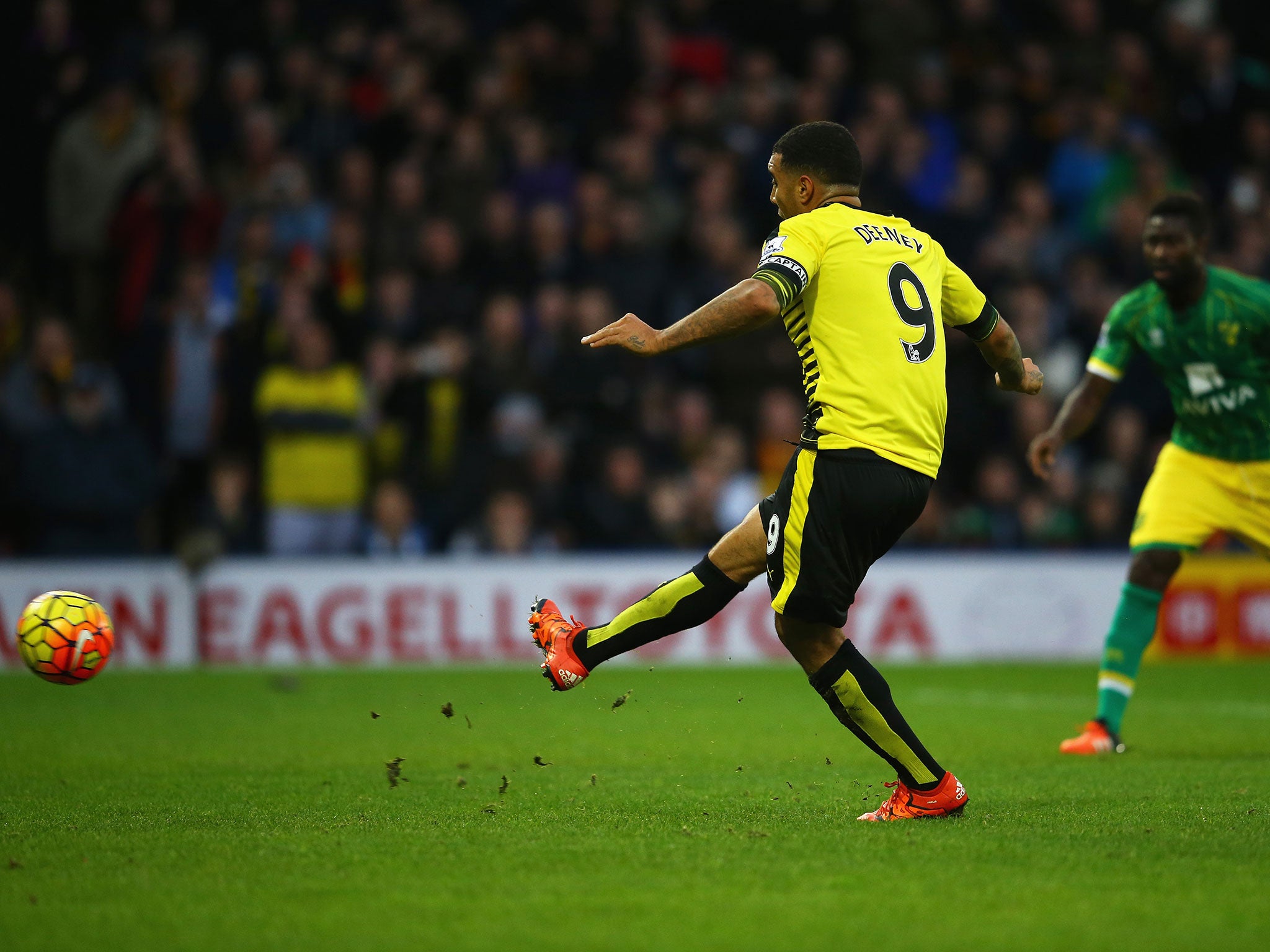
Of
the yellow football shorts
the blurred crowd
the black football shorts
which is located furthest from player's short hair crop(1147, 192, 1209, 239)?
the blurred crowd

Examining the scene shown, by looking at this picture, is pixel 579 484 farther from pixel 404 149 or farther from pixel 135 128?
pixel 135 128

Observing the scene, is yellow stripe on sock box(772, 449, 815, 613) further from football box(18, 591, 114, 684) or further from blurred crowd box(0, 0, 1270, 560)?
blurred crowd box(0, 0, 1270, 560)

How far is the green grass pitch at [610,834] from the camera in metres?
4.09

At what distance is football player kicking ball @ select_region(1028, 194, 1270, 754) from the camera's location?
775cm

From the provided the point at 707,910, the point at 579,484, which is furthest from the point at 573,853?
the point at 579,484

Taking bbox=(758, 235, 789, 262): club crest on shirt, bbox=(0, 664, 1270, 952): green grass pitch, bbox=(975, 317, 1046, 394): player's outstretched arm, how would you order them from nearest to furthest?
bbox=(0, 664, 1270, 952): green grass pitch → bbox=(758, 235, 789, 262): club crest on shirt → bbox=(975, 317, 1046, 394): player's outstretched arm

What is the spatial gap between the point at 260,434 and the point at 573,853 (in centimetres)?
907

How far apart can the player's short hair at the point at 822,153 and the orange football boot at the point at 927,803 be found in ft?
6.73

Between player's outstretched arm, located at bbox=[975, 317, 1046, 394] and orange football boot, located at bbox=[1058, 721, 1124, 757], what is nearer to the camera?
player's outstretched arm, located at bbox=[975, 317, 1046, 394]

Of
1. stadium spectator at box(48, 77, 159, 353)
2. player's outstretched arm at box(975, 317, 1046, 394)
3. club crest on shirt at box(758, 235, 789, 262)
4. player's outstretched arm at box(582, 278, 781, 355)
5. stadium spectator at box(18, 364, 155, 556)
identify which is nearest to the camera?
player's outstretched arm at box(582, 278, 781, 355)

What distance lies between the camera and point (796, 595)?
543 cm

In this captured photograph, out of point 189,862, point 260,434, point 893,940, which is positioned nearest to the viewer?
point 893,940

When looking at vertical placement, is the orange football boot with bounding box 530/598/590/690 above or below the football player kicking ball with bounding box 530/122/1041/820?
below

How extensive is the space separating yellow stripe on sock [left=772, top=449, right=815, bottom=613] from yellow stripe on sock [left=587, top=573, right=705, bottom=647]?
1.58 ft
